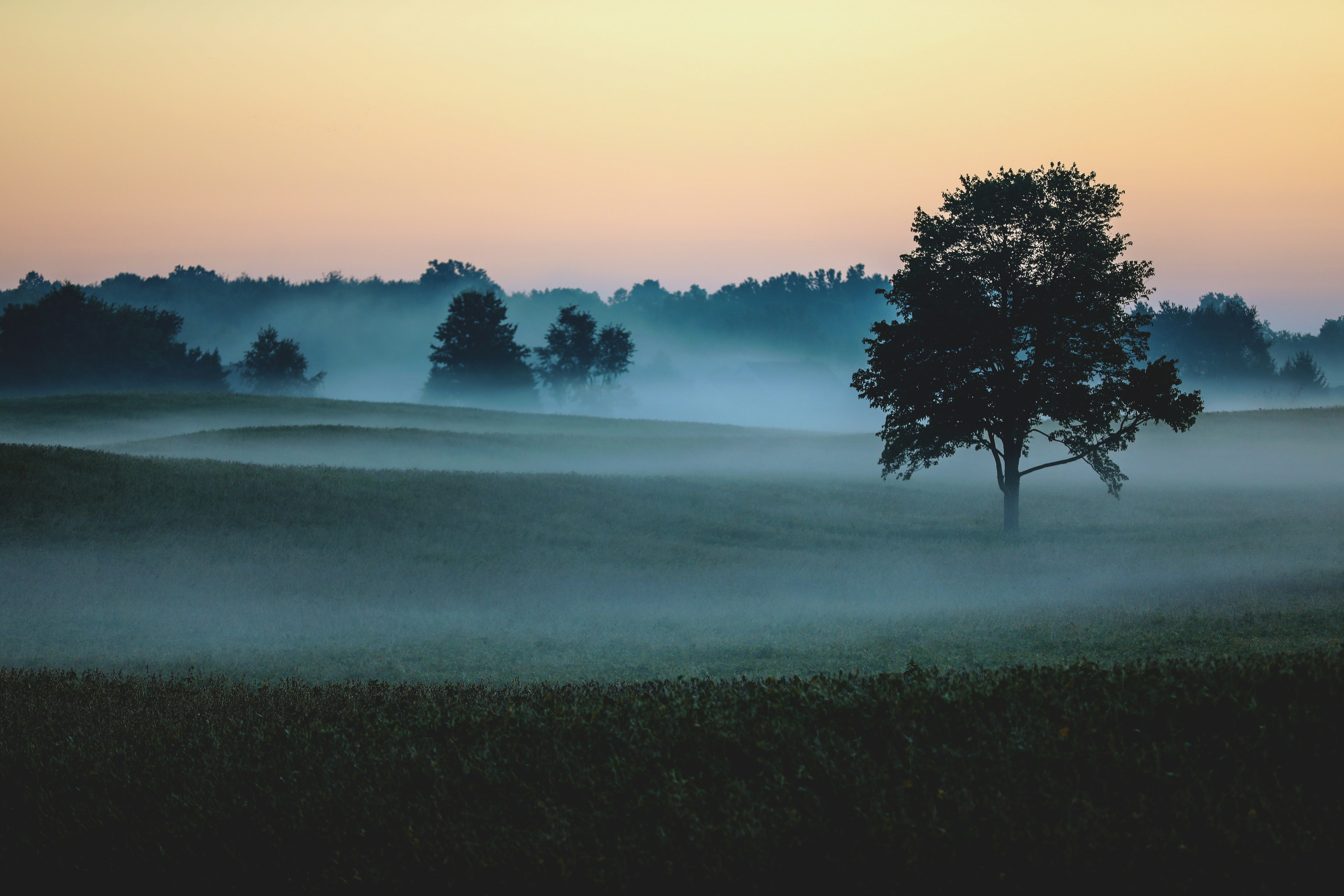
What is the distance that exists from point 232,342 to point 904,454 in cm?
17906

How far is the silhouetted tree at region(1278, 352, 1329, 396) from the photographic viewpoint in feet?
397

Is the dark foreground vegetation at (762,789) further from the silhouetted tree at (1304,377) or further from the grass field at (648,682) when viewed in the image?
the silhouetted tree at (1304,377)

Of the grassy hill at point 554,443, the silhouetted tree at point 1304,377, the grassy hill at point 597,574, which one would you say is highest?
the silhouetted tree at point 1304,377

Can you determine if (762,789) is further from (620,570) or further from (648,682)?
(620,570)

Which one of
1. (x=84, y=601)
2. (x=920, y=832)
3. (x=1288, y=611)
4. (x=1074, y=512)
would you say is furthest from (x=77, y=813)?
(x=1074, y=512)

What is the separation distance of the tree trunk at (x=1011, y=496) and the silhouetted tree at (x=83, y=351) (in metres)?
87.5

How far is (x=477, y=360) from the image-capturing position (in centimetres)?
11081

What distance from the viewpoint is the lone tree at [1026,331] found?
30.2 meters

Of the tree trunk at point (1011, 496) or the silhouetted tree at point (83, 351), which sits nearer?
the tree trunk at point (1011, 496)

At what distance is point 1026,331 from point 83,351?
325ft

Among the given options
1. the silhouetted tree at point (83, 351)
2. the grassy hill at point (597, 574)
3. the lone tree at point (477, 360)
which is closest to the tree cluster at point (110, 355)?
the silhouetted tree at point (83, 351)

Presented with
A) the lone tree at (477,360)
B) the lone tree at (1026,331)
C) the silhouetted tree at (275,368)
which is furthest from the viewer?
the silhouetted tree at (275,368)

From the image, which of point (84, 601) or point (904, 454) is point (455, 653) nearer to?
point (84, 601)

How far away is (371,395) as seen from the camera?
172 m
